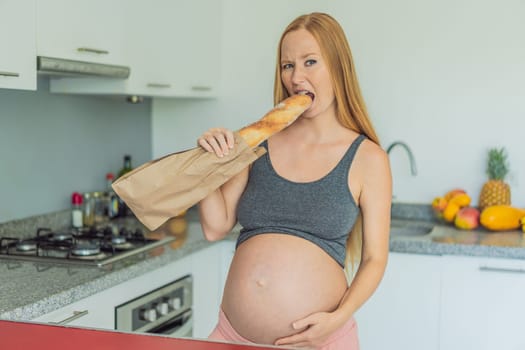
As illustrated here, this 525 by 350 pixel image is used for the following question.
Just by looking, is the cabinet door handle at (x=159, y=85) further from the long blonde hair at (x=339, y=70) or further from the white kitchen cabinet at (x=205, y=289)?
the long blonde hair at (x=339, y=70)

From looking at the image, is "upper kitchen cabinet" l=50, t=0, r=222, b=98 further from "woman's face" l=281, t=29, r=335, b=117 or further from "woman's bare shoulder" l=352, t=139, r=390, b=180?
"woman's bare shoulder" l=352, t=139, r=390, b=180

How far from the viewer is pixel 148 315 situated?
239 centimetres

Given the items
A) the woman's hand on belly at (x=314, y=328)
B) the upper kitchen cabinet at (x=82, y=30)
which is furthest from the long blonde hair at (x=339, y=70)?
the upper kitchen cabinet at (x=82, y=30)

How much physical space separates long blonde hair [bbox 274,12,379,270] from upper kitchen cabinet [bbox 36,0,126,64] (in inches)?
32.2

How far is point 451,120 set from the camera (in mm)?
3193

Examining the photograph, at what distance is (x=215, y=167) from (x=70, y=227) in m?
1.55

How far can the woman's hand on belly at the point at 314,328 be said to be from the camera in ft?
5.21

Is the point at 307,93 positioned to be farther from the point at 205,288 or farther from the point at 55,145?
the point at 55,145

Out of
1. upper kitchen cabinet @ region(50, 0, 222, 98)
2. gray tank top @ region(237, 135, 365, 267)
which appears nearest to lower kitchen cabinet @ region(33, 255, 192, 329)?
gray tank top @ region(237, 135, 365, 267)

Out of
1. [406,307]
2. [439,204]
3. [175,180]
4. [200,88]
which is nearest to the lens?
[175,180]

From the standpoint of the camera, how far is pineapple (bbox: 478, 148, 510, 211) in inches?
120

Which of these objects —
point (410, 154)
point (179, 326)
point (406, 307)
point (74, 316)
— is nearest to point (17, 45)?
point (74, 316)

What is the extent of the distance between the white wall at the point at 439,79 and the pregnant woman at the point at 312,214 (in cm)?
149

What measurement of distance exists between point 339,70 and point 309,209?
1.09ft
